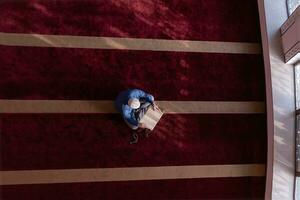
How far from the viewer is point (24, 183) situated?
123 inches

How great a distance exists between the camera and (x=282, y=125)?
3316 millimetres

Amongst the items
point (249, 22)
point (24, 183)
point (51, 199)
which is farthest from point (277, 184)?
point (24, 183)

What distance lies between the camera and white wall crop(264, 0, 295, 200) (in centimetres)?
330

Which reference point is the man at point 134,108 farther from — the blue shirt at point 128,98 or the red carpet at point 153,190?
the red carpet at point 153,190

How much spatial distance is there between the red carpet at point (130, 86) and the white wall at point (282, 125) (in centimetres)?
18

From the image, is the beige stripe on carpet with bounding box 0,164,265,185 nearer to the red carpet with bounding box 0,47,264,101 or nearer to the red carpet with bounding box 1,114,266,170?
the red carpet with bounding box 1,114,266,170

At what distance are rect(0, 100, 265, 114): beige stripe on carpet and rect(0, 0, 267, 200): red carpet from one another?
4cm

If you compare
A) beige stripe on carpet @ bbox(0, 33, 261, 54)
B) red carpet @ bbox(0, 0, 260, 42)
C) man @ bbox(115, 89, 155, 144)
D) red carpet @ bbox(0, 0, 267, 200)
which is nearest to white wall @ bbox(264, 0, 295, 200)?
red carpet @ bbox(0, 0, 267, 200)

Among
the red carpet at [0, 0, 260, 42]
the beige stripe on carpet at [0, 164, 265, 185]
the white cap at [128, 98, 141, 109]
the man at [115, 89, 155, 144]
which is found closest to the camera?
the white cap at [128, 98, 141, 109]

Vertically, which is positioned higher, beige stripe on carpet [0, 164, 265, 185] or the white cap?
the white cap

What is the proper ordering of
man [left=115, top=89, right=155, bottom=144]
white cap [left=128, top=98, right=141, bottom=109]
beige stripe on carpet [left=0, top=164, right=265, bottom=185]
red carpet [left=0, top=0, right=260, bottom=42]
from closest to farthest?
white cap [left=128, top=98, right=141, bottom=109]
man [left=115, top=89, right=155, bottom=144]
beige stripe on carpet [left=0, top=164, right=265, bottom=185]
red carpet [left=0, top=0, right=260, bottom=42]

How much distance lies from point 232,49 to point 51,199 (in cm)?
211

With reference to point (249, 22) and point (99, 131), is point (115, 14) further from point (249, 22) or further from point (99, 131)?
point (249, 22)

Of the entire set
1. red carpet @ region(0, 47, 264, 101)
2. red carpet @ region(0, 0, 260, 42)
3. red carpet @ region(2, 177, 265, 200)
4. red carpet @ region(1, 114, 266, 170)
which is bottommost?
red carpet @ region(2, 177, 265, 200)
